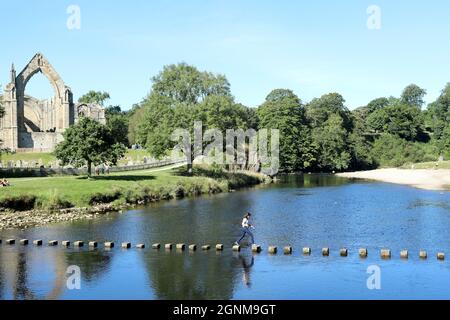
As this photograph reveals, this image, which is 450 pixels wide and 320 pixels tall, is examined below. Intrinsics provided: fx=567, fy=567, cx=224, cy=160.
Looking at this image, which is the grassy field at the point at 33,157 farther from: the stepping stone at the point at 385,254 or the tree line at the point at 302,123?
the stepping stone at the point at 385,254

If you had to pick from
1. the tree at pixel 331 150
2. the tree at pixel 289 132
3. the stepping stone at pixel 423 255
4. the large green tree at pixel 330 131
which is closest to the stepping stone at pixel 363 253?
the stepping stone at pixel 423 255

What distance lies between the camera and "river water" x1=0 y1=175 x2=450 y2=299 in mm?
28266

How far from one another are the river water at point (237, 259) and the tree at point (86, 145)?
37.3 ft

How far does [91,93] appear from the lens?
175250 millimetres

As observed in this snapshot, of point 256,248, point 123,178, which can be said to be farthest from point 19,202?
point 256,248

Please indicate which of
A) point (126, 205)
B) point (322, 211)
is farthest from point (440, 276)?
point (126, 205)

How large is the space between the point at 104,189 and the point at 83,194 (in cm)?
353

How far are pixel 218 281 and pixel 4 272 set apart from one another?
12.1m

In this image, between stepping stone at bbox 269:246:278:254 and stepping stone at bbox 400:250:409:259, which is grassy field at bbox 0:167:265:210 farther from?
stepping stone at bbox 400:250:409:259

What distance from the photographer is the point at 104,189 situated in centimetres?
6259

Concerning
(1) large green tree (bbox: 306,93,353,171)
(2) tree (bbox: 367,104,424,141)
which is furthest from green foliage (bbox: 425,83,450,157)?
(1) large green tree (bbox: 306,93,353,171)

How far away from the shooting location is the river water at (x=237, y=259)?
92.7 feet

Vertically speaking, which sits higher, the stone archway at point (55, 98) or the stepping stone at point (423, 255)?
the stone archway at point (55, 98)
